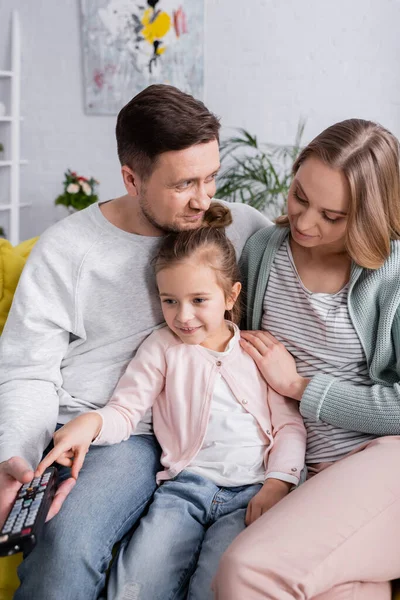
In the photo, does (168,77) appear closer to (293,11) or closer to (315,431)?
(293,11)

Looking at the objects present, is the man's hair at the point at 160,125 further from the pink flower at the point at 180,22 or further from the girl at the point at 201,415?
the pink flower at the point at 180,22

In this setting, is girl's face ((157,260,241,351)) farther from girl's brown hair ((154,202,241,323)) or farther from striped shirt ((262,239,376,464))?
striped shirt ((262,239,376,464))

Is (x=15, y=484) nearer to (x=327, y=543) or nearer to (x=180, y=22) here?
(x=327, y=543)

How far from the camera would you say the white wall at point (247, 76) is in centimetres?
352

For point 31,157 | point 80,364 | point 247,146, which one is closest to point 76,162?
point 31,157

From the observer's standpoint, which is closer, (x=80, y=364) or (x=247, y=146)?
(x=80, y=364)

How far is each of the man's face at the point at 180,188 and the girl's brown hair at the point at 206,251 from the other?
3 cm

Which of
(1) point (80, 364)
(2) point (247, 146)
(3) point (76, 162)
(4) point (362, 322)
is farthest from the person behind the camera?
(3) point (76, 162)

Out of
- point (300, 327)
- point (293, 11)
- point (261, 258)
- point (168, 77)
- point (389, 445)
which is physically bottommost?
point (389, 445)

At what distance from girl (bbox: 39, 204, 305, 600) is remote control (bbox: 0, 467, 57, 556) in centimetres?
8

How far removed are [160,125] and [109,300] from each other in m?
0.40

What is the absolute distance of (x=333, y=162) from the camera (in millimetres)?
1410

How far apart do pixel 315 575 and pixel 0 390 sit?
77 centimetres

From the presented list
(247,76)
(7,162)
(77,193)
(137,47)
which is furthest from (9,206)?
(247,76)
